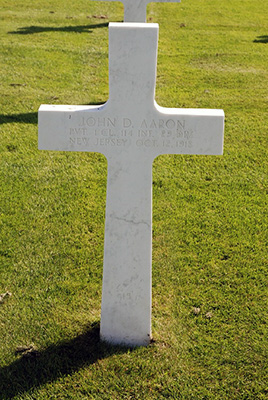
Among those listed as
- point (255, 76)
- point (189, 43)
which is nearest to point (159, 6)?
point (189, 43)

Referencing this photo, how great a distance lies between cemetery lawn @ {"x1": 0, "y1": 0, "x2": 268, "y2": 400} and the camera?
3918 mm

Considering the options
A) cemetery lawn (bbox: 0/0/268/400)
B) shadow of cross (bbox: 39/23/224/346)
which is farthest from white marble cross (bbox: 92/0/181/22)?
shadow of cross (bbox: 39/23/224/346)

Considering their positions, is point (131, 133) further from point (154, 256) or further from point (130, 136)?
point (154, 256)

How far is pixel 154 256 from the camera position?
5316 mm

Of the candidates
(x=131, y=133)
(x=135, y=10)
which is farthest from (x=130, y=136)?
(x=135, y=10)

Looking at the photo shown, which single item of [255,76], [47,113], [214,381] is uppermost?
[47,113]

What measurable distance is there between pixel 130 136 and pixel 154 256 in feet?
6.73

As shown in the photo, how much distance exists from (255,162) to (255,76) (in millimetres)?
3989

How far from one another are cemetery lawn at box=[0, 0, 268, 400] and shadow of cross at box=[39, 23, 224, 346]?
2.11 ft

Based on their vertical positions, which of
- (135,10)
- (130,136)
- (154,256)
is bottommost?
(154,256)

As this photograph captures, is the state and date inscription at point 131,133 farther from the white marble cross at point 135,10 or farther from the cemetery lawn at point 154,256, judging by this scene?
the white marble cross at point 135,10

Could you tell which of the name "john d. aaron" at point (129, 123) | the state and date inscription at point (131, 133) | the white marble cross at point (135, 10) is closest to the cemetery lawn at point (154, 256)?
the white marble cross at point (135, 10)

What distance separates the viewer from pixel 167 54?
1160cm

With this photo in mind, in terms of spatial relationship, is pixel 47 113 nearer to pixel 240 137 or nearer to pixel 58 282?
pixel 58 282
